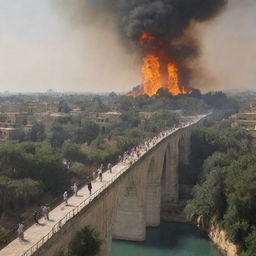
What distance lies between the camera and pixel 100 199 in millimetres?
18172

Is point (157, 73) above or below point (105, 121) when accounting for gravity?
above

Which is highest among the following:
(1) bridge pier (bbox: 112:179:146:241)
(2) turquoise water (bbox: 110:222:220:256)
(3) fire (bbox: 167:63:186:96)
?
(3) fire (bbox: 167:63:186:96)

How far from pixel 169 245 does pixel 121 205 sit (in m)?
4.64

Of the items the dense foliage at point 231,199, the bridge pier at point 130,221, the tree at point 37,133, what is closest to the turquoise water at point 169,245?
the bridge pier at point 130,221

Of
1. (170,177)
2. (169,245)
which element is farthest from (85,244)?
(170,177)

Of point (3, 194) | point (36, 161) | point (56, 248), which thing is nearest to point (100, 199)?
point (56, 248)

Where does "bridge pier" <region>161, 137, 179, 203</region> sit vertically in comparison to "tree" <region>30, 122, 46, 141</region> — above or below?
below

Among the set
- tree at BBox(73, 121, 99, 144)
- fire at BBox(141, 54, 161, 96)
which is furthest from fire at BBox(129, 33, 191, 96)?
tree at BBox(73, 121, 99, 144)

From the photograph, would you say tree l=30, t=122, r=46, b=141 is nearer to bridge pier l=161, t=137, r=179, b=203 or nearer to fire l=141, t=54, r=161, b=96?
bridge pier l=161, t=137, r=179, b=203

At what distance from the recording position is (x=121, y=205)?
31250 mm

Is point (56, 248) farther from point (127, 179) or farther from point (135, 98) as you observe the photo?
point (135, 98)

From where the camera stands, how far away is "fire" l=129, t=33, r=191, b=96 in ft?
254

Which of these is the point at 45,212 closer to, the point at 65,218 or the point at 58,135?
the point at 65,218

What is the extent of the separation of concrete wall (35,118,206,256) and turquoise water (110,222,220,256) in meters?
0.91
